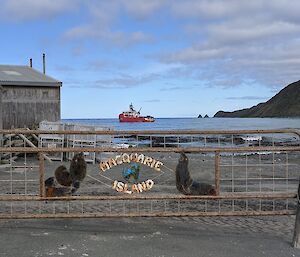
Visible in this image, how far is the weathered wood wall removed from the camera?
32.2 meters

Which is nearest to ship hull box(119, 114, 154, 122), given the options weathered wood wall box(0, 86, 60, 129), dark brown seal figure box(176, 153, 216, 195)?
weathered wood wall box(0, 86, 60, 129)

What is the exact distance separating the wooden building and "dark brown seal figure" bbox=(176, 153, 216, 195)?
26.9m

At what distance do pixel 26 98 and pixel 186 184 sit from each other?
29520 mm

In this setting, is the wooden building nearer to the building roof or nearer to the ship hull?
the building roof

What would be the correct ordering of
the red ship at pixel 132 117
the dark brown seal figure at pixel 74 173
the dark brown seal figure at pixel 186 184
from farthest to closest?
the red ship at pixel 132 117 → the dark brown seal figure at pixel 74 173 → the dark brown seal figure at pixel 186 184

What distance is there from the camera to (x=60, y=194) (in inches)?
235

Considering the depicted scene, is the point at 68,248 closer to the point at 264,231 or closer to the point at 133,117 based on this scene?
the point at 264,231

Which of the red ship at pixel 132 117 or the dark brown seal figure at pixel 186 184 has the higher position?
the red ship at pixel 132 117

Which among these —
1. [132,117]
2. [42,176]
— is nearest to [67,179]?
[42,176]

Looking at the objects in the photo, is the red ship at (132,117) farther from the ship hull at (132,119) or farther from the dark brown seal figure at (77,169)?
the dark brown seal figure at (77,169)

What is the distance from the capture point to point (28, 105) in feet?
110

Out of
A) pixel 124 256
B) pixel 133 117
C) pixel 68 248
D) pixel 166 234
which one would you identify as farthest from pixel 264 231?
pixel 133 117

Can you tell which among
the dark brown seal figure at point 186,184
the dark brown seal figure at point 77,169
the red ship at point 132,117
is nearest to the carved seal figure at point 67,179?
the dark brown seal figure at point 77,169

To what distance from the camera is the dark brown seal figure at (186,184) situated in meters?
5.93
